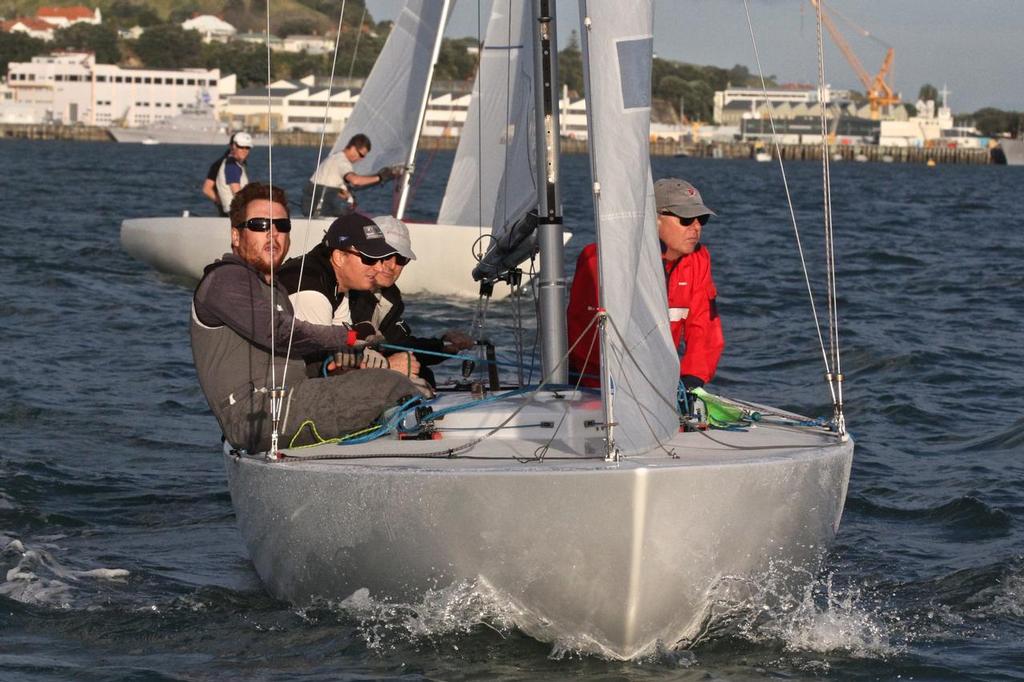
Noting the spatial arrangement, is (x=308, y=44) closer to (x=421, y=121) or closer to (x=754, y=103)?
(x=754, y=103)

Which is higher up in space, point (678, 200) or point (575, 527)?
point (678, 200)

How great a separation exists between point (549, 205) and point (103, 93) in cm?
11739

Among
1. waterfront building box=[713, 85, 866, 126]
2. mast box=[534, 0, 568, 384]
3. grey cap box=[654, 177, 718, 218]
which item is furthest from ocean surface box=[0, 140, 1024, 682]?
waterfront building box=[713, 85, 866, 126]

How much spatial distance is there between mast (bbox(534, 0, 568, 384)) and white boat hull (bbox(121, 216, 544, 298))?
6.86m

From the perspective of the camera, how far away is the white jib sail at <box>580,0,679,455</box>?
4.50 meters

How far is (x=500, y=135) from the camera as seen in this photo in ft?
30.7

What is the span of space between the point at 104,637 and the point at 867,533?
3.11 metres

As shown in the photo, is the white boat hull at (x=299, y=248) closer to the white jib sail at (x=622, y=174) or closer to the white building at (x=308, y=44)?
the white jib sail at (x=622, y=174)

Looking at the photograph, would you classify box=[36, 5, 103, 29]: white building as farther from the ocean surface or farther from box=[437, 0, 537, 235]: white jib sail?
box=[437, 0, 537, 235]: white jib sail

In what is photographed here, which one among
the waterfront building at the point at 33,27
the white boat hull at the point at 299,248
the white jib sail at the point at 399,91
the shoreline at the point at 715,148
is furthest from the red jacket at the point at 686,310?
the waterfront building at the point at 33,27

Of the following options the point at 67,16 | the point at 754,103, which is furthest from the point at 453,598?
the point at 67,16

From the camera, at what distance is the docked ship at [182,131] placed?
106875 millimetres

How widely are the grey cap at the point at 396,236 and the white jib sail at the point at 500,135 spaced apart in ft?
1.58

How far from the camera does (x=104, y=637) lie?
196 inches
